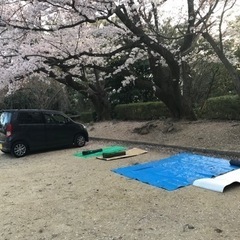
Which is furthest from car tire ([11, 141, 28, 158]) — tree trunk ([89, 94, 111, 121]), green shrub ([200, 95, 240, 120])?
tree trunk ([89, 94, 111, 121])

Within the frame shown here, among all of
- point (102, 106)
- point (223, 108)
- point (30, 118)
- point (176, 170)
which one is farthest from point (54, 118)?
point (102, 106)

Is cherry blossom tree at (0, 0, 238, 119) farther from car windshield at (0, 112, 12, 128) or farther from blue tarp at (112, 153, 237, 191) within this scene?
blue tarp at (112, 153, 237, 191)

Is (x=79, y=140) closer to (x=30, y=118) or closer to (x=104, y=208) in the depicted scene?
(x=30, y=118)

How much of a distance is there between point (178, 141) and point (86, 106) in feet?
40.7

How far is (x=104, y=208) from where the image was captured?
4.45 metres

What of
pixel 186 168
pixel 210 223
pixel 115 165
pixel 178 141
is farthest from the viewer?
Answer: pixel 178 141

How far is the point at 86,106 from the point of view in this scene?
20.9m

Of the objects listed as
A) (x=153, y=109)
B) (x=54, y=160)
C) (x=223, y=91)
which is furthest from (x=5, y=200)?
(x=223, y=91)

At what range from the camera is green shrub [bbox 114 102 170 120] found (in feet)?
43.2

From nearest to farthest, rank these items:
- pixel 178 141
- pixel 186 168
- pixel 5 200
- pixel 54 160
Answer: pixel 5 200, pixel 186 168, pixel 54 160, pixel 178 141

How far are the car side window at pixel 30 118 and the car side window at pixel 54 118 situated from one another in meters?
0.23

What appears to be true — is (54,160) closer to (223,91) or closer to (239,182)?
(239,182)

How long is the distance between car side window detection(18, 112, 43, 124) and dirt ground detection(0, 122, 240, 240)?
8.96 ft

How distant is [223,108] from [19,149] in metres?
7.04
